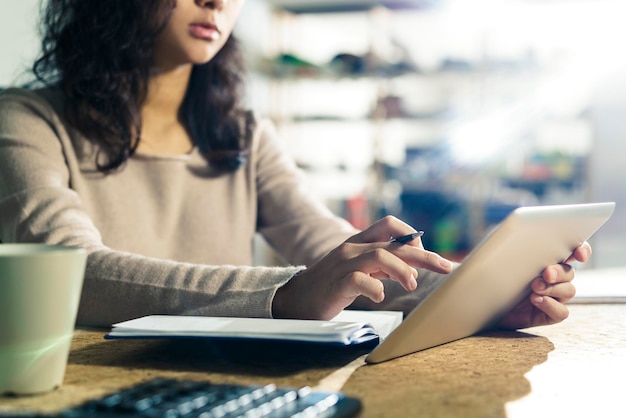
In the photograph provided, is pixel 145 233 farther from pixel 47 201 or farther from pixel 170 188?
pixel 47 201

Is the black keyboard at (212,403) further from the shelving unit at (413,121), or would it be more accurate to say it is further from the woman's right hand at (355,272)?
the shelving unit at (413,121)

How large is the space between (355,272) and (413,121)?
4464 mm

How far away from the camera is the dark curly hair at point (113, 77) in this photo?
1.23m

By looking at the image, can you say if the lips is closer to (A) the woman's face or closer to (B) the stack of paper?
(A) the woman's face

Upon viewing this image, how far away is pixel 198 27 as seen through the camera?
3.92ft

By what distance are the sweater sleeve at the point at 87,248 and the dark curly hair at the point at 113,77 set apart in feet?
0.21

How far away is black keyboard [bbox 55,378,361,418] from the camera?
1.29 ft

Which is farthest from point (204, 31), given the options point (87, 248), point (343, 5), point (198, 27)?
point (343, 5)

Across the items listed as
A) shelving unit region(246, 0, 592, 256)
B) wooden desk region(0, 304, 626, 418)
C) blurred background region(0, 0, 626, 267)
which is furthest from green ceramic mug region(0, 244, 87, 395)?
shelving unit region(246, 0, 592, 256)

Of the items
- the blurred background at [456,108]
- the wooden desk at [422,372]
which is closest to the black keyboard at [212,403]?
the wooden desk at [422,372]

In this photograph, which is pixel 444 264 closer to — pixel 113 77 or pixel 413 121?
pixel 113 77

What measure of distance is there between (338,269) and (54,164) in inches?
24.3

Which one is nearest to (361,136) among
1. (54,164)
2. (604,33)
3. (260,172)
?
(604,33)

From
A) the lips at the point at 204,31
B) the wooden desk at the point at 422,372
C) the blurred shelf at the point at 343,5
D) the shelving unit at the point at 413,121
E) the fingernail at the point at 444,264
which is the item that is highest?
the blurred shelf at the point at 343,5
